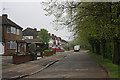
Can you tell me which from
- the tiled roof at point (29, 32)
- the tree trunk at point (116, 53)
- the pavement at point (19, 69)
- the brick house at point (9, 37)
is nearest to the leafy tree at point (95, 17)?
the tree trunk at point (116, 53)

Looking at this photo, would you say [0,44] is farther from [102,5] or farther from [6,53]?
[102,5]

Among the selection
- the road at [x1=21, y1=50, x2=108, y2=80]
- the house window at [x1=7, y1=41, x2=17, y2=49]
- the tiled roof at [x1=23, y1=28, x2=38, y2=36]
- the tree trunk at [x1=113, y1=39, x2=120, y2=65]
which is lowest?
the road at [x1=21, y1=50, x2=108, y2=80]

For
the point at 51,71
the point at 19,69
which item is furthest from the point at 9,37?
the point at 51,71

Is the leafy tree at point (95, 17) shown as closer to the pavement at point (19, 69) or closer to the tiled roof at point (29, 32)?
the pavement at point (19, 69)

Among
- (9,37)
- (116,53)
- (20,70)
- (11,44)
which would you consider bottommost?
(20,70)

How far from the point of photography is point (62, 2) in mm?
16375

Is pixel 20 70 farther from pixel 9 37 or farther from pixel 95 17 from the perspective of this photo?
pixel 9 37

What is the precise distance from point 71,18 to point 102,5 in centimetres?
326

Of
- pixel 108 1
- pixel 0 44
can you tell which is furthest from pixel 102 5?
pixel 0 44

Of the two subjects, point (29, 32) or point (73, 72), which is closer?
point (73, 72)

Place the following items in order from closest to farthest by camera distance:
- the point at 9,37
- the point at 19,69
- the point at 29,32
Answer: the point at 19,69, the point at 9,37, the point at 29,32

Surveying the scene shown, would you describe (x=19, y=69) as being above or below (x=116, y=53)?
below

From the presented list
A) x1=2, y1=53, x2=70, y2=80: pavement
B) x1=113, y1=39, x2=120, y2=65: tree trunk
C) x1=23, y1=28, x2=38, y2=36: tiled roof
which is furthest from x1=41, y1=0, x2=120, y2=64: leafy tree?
x1=23, y1=28, x2=38, y2=36: tiled roof

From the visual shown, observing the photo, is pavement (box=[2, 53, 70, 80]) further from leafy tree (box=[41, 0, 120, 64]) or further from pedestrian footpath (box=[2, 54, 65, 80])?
leafy tree (box=[41, 0, 120, 64])
